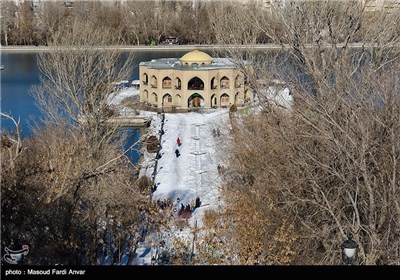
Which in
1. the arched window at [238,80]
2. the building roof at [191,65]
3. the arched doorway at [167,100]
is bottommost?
the arched doorway at [167,100]

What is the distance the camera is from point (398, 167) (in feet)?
18.8

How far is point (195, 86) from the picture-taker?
23078 mm

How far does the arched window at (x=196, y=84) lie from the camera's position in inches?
906

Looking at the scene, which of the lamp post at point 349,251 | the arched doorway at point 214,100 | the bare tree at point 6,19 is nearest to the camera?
the lamp post at point 349,251

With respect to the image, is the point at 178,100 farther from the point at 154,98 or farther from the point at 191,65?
the point at 191,65

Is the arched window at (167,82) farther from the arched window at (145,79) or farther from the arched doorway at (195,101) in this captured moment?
the arched doorway at (195,101)

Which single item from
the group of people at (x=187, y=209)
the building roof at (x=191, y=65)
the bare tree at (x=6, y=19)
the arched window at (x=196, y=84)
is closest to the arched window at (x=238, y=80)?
the building roof at (x=191, y=65)

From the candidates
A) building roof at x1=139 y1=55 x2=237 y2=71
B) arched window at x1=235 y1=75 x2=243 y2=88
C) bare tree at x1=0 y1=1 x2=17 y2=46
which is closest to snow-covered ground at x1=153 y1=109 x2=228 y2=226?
arched window at x1=235 y1=75 x2=243 y2=88

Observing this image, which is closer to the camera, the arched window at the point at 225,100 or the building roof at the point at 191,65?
the building roof at the point at 191,65

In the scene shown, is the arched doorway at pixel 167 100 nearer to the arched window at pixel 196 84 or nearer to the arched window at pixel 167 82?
the arched window at pixel 167 82

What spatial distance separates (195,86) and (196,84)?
0.13m

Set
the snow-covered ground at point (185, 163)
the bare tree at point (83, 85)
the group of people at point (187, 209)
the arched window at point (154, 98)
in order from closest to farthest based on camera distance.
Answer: the group of people at point (187, 209) → the snow-covered ground at point (185, 163) → the bare tree at point (83, 85) → the arched window at point (154, 98)

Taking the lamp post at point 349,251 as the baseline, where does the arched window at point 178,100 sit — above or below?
below

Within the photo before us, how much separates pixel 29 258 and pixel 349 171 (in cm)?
315
